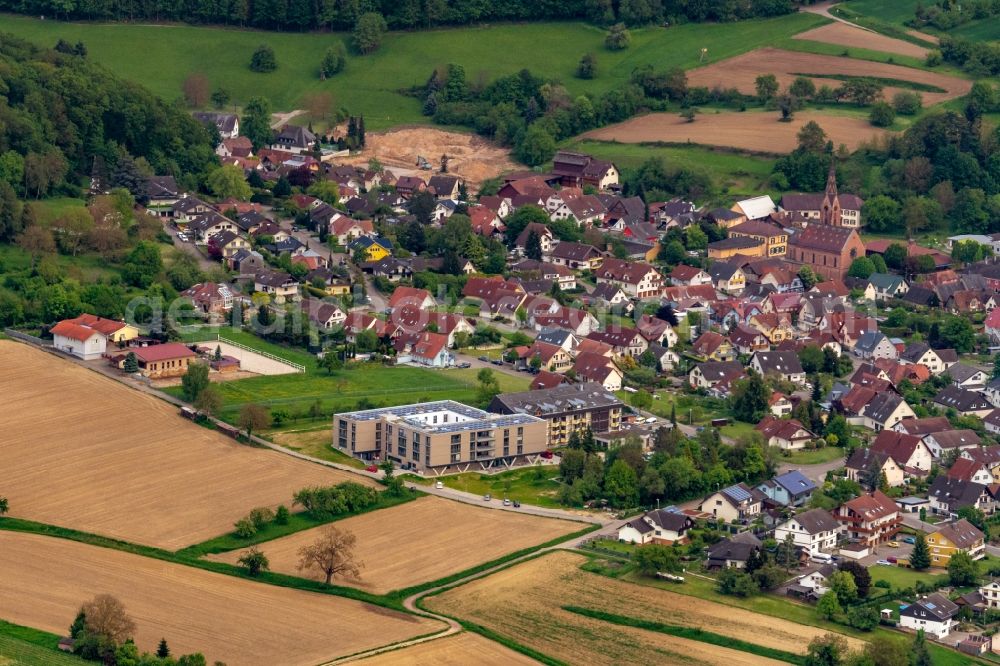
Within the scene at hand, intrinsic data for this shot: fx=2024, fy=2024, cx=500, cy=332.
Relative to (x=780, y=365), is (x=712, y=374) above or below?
below

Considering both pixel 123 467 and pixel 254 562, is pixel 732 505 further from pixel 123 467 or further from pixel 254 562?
pixel 123 467

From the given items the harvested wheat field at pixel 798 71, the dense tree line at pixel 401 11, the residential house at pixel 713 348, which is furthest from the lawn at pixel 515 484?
the dense tree line at pixel 401 11

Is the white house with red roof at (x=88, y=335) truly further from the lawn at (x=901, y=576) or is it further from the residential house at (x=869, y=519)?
the lawn at (x=901, y=576)

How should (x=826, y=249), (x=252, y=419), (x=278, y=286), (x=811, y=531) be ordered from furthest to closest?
(x=826, y=249)
(x=278, y=286)
(x=252, y=419)
(x=811, y=531)

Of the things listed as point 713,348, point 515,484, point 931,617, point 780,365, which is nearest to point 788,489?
point 515,484

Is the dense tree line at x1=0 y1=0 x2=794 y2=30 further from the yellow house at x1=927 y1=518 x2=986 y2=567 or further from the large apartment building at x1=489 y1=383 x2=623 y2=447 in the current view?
the yellow house at x1=927 y1=518 x2=986 y2=567

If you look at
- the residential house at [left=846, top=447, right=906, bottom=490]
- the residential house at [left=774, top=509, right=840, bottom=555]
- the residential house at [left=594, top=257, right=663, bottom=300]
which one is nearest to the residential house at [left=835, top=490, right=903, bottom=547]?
the residential house at [left=774, top=509, right=840, bottom=555]

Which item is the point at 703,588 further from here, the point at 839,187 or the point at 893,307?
the point at 839,187
